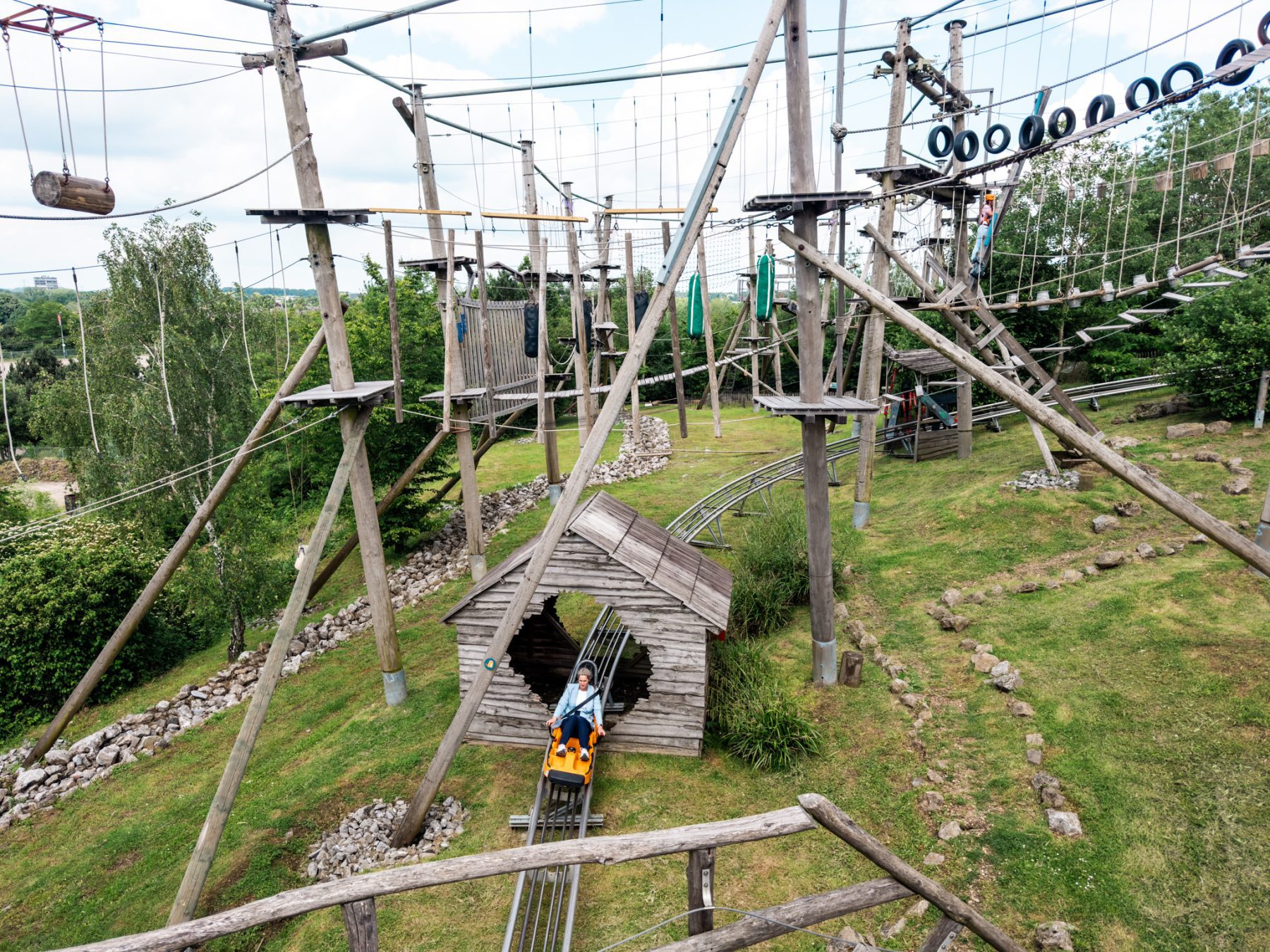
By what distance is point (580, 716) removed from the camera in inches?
297

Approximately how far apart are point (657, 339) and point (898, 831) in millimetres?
29871

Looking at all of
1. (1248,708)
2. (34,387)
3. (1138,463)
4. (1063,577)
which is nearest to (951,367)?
(1138,463)

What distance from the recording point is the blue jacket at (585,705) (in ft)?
25.1

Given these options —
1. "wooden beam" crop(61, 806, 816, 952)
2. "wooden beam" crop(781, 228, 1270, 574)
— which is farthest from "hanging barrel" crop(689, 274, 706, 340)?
"wooden beam" crop(61, 806, 816, 952)

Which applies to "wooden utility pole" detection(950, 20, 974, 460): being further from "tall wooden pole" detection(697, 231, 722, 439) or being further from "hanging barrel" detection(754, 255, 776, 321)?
"tall wooden pole" detection(697, 231, 722, 439)

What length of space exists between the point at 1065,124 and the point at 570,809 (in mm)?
9964

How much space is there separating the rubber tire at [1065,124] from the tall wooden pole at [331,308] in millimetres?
9093

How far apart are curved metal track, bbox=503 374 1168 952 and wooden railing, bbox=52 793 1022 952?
157 centimetres

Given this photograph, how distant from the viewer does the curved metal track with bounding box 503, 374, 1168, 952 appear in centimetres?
614

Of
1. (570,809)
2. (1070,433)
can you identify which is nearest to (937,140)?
(1070,433)

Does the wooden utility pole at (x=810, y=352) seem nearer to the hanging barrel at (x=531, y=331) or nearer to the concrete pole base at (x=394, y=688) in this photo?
the concrete pole base at (x=394, y=688)

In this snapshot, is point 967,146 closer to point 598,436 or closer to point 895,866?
point 598,436

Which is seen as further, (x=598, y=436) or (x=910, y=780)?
(x=910, y=780)

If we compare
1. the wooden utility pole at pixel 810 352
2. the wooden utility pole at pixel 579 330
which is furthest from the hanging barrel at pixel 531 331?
the wooden utility pole at pixel 810 352
